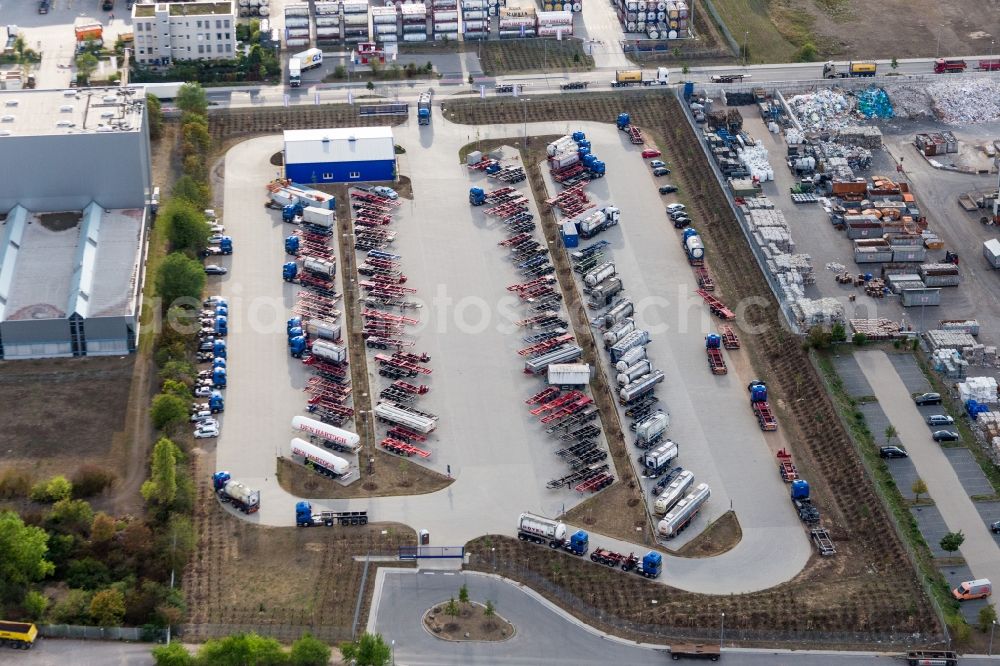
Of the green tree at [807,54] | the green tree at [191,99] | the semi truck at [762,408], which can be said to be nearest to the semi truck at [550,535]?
the semi truck at [762,408]

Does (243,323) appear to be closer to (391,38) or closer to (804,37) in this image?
(391,38)

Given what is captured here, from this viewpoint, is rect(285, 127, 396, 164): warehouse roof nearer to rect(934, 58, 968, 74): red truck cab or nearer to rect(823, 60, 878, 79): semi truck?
rect(823, 60, 878, 79): semi truck

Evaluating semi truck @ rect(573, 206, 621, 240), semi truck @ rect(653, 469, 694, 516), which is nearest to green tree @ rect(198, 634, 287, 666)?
semi truck @ rect(653, 469, 694, 516)

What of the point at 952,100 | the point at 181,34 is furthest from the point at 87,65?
the point at 952,100

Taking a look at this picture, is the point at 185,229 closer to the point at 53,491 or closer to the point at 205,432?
the point at 205,432

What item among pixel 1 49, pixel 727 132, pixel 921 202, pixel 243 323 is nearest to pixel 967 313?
pixel 921 202
